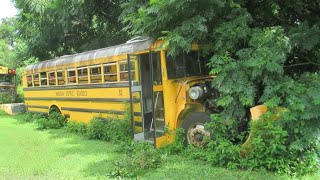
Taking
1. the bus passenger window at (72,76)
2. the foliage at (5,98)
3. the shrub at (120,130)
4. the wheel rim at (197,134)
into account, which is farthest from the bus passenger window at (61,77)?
the foliage at (5,98)

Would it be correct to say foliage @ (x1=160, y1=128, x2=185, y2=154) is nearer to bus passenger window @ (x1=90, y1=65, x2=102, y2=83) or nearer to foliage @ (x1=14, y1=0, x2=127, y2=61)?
bus passenger window @ (x1=90, y1=65, x2=102, y2=83)

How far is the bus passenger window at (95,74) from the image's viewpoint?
31.6 feet

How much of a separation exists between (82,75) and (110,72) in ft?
5.24

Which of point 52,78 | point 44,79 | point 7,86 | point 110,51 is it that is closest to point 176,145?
point 110,51

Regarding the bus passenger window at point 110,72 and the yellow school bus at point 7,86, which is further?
the yellow school bus at point 7,86

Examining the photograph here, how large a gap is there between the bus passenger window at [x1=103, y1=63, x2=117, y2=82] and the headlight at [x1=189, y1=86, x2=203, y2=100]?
9.48 feet

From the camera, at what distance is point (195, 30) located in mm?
6395

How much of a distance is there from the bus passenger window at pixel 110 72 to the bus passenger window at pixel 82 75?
1.08 m

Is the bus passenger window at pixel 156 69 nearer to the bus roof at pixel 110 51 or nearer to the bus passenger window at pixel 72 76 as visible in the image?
the bus roof at pixel 110 51

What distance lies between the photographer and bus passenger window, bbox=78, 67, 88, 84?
33.6 feet

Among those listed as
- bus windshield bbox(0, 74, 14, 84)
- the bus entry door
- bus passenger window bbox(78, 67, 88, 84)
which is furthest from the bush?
bus windshield bbox(0, 74, 14, 84)

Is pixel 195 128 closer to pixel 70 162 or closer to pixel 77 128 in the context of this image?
pixel 70 162

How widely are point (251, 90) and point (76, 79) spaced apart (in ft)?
20.5

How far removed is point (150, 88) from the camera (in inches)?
309
